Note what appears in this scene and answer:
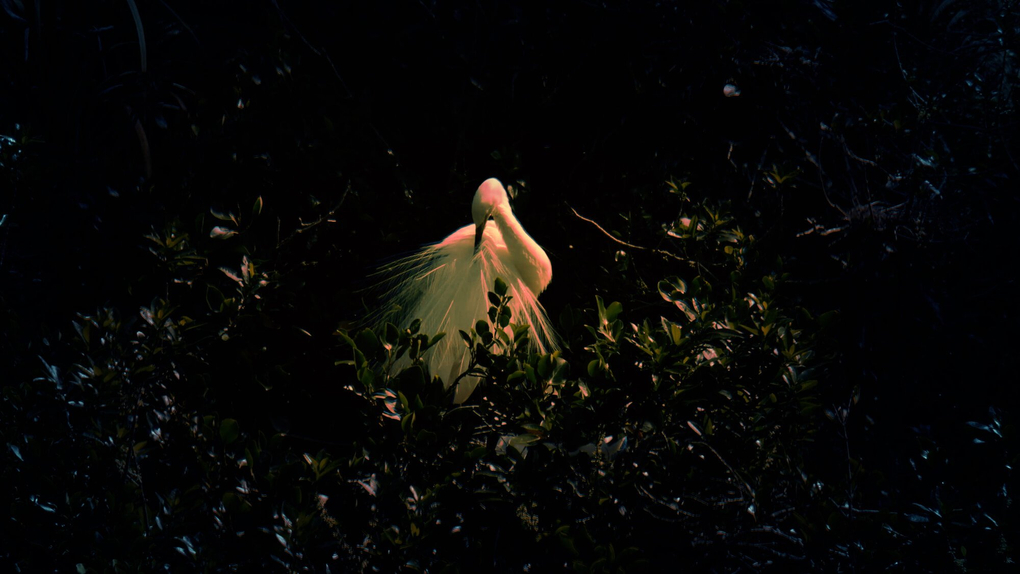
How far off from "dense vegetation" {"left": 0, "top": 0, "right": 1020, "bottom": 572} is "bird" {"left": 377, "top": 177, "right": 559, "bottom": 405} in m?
0.12

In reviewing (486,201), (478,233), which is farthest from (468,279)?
(486,201)

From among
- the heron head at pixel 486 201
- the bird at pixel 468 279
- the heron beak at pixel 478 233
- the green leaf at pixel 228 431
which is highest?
the green leaf at pixel 228 431

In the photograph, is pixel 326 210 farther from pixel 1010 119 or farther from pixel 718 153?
pixel 1010 119

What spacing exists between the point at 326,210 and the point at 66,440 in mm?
807

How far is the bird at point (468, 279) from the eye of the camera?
1596 mm

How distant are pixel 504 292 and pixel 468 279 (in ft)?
1.65

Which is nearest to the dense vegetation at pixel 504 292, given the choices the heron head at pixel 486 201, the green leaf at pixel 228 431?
the green leaf at pixel 228 431

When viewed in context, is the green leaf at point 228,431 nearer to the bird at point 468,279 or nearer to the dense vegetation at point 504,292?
the dense vegetation at point 504,292

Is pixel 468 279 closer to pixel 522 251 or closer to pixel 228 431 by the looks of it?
pixel 522 251

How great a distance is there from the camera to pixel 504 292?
119cm

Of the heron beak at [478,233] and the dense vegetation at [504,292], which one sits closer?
the dense vegetation at [504,292]

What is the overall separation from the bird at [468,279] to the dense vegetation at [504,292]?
0.12 metres

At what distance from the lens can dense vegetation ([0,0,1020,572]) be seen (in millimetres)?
961

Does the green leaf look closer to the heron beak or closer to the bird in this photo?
the bird
